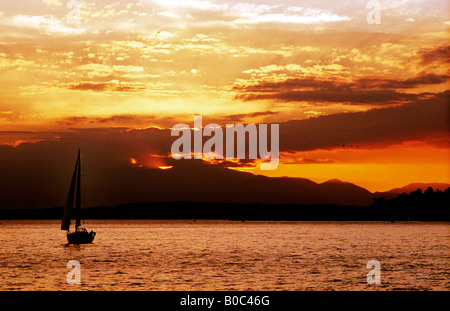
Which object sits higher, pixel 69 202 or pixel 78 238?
pixel 69 202

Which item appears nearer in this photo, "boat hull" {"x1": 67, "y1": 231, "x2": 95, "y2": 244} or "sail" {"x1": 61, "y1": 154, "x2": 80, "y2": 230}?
"sail" {"x1": 61, "y1": 154, "x2": 80, "y2": 230}

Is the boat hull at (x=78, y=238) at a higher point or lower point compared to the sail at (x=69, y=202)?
lower

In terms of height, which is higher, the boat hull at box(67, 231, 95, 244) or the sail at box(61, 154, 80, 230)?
the sail at box(61, 154, 80, 230)

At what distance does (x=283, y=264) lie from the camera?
8025 cm

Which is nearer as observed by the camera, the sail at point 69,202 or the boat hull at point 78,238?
the sail at point 69,202

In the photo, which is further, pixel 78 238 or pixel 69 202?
pixel 78 238
